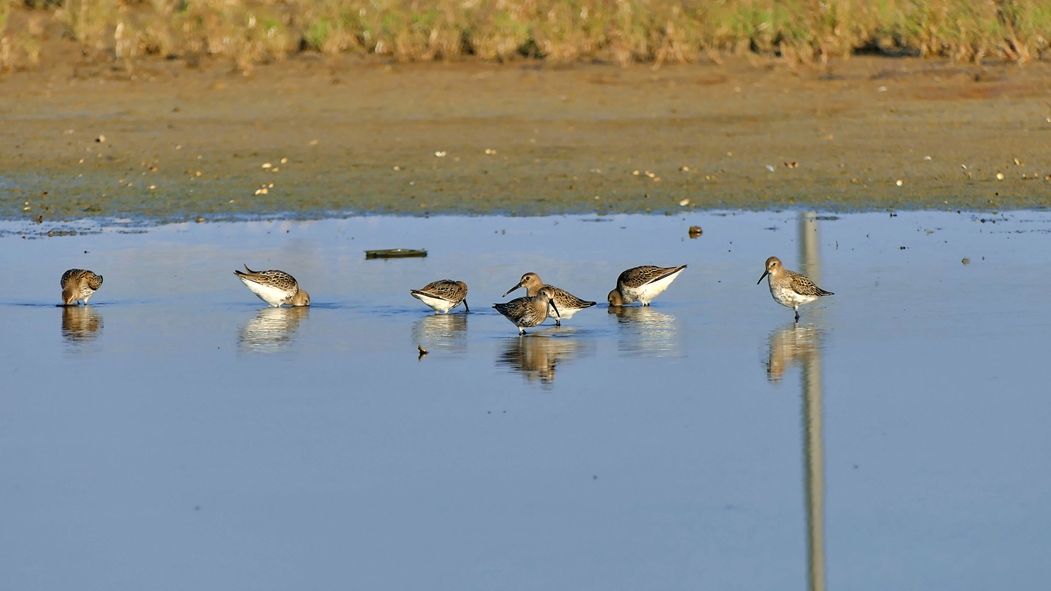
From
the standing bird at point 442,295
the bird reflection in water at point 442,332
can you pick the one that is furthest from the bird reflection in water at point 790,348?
the standing bird at point 442,295

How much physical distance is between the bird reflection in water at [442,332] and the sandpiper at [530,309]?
0.34 m

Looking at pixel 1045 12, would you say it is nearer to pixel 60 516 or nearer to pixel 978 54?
pixel 978 54

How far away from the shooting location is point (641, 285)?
11305 mm

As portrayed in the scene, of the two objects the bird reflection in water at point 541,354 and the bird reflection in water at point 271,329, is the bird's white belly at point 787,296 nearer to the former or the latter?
the bird reflection in water at point 541,354

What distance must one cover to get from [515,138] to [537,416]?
44.1 ft

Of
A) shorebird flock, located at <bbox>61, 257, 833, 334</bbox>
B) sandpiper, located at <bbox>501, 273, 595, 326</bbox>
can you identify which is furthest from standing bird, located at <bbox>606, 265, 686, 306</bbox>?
sandpiper, located at <bbox>501, 273, 595, 326</bbox>

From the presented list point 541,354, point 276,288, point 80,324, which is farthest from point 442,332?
point 80,324

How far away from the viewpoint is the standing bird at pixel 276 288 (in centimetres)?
1145

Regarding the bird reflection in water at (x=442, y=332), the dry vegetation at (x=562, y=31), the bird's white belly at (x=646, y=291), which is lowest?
the bird reflection in water at (x=442, y=332)

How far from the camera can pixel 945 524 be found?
6.05m

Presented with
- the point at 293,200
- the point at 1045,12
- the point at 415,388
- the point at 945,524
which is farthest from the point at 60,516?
the point at 1045,12

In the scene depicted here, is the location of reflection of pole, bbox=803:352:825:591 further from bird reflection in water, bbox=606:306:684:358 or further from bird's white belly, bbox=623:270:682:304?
bird's white belly, bbox=623:270:682:304

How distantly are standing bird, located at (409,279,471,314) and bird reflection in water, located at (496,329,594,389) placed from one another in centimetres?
78

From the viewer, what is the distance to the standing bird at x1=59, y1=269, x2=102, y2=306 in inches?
454
